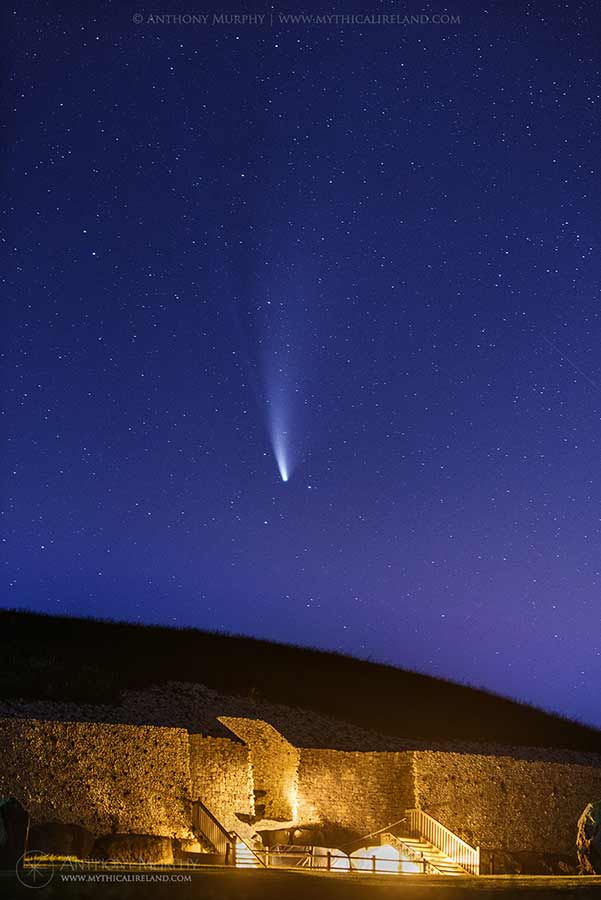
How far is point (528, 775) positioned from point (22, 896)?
76.7 feet

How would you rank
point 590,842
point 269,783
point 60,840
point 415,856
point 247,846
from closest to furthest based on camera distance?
1. point 60,840
2. point 247,846
3. point 590,842
4. point 415,856
5. point 269,783

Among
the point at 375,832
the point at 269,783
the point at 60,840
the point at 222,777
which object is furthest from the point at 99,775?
the point at 375,832

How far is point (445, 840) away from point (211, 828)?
8.17 meters

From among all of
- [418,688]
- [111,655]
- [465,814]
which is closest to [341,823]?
[465,814]

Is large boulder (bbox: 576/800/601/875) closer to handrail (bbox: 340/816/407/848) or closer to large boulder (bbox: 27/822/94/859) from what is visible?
handrail (bbox: 340/816/407/848)

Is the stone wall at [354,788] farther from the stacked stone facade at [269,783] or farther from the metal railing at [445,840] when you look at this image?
the metal railing at [445,840]

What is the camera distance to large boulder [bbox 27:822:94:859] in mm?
25406

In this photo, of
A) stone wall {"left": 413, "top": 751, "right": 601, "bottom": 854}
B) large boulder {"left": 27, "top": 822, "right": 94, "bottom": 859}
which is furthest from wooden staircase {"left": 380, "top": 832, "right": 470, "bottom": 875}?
large boulder {"left": 27, "top": 822, "right": 94, "bottom": 859}

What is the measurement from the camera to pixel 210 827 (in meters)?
30.1

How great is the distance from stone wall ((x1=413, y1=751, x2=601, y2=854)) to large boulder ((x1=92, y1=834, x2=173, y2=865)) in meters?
10.7

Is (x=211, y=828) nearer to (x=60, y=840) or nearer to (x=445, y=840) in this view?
(x=60, y=840)

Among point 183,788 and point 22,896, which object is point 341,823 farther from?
point 22,896

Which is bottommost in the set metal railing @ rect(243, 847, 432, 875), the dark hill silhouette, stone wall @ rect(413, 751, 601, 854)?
metal railing @ rect(243, 847, 432, 875)

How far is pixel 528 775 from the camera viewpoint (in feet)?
128
